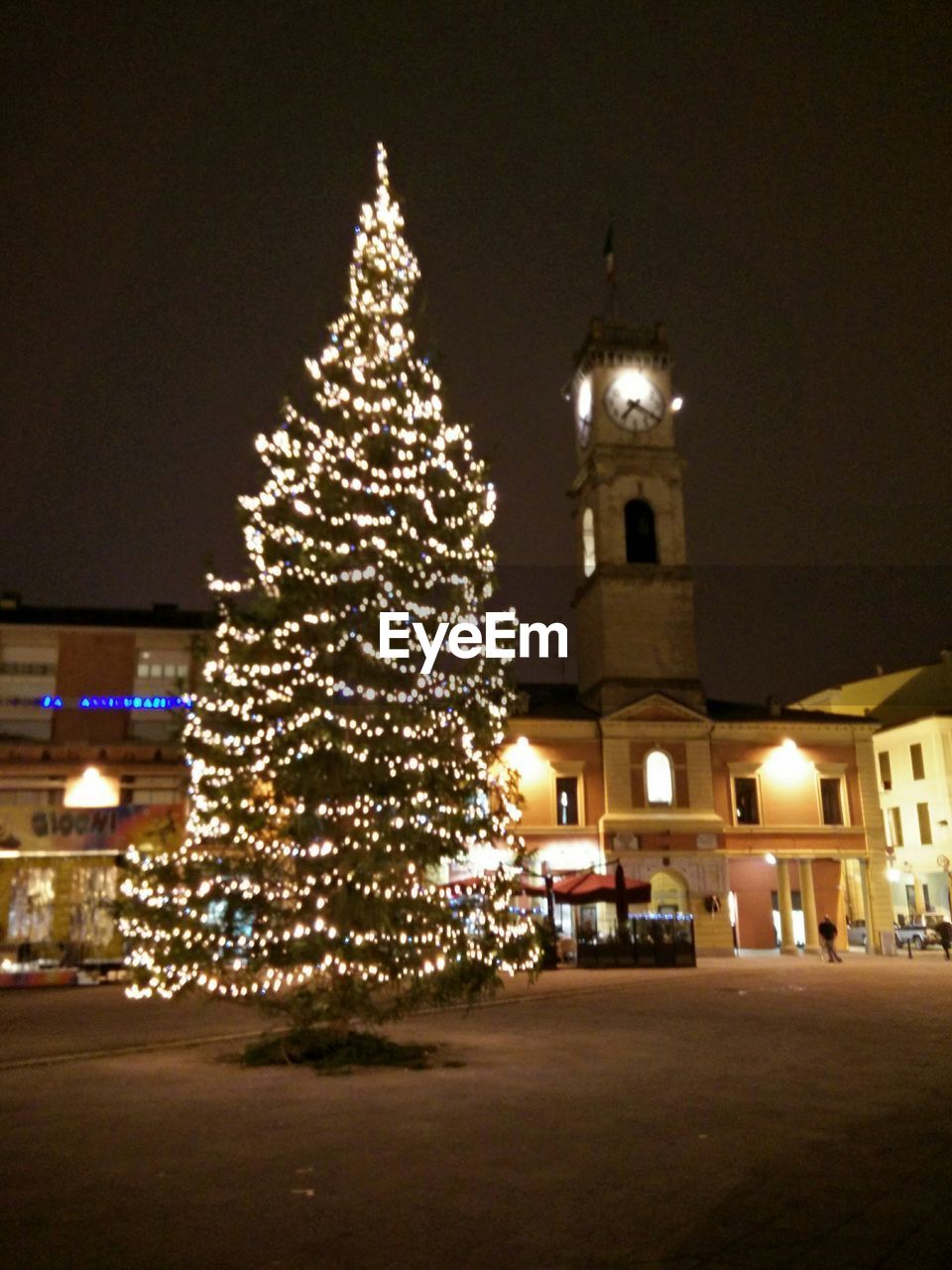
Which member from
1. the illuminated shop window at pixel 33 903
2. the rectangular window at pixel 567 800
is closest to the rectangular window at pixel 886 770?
the rectangular window at pixel 567 800

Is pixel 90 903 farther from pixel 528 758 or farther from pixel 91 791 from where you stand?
pixel 528 758

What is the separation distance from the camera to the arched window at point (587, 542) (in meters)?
45.0

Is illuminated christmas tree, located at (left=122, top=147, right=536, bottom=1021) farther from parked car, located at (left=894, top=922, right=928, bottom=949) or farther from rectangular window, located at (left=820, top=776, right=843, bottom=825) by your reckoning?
parked car, located at (left=894, top=922, right=928, bottom=949)

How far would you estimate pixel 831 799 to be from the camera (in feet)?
138

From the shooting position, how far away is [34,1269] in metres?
5.62

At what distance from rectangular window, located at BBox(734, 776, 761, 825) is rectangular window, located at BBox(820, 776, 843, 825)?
8.85 feet

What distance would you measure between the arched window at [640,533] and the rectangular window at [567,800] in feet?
30.6

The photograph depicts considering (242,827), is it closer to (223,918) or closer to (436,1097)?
(223,918)

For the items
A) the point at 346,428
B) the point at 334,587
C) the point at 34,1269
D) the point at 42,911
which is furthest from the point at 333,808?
the point at 42,911

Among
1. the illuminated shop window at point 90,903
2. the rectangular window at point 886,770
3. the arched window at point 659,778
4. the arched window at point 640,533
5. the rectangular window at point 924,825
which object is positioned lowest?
the illuminated shop window at point 90,903

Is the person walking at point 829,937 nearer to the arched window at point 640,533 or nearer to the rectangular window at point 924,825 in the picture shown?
the arched window at point 640,533

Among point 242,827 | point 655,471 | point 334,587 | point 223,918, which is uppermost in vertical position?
point 655,471

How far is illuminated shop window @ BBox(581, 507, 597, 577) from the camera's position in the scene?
44997 mm

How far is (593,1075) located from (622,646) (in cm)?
3096
